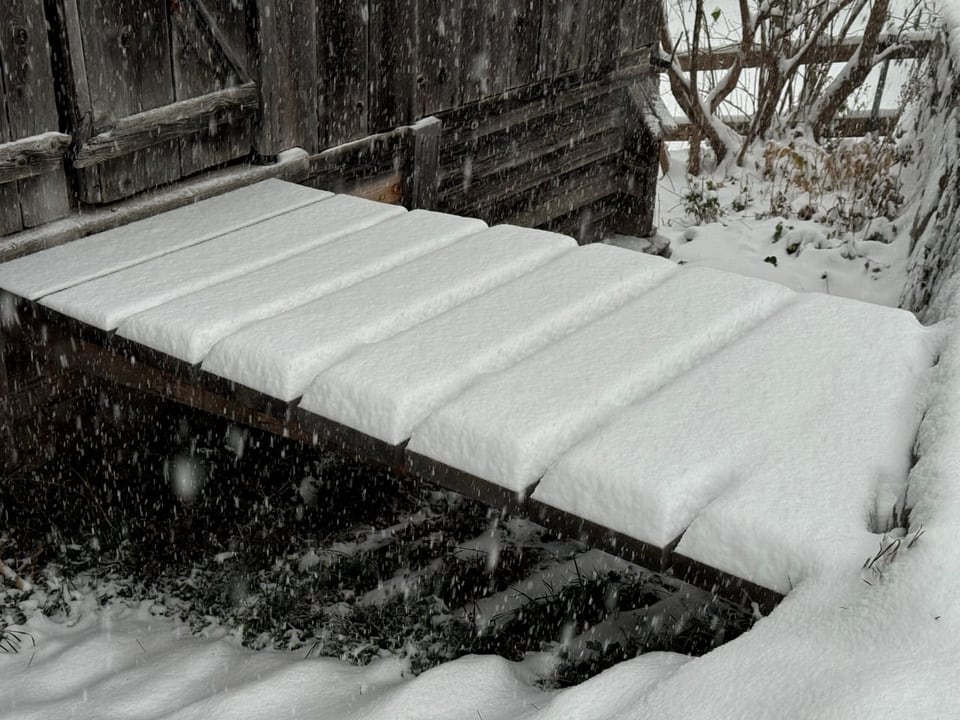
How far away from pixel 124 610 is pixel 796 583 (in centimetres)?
214

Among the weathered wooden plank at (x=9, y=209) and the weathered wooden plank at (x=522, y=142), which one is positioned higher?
the weathered wooden plank at (x=9, y=209)

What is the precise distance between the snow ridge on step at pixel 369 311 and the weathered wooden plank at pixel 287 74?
3.32ft

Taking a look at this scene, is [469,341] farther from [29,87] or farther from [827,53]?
[827,53]

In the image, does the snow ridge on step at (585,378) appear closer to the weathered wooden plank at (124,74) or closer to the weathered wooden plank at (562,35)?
the weathered wooden plank at (124,74)

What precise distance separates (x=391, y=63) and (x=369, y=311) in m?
1.95

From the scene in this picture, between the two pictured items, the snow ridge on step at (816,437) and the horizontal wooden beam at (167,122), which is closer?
the snow ridge on step at (816,437)

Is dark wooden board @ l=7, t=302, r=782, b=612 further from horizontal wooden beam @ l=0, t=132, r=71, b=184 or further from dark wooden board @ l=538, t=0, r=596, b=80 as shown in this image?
dark wooden board @ l=538, t=0, r=596, b=80

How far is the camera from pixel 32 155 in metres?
3.05

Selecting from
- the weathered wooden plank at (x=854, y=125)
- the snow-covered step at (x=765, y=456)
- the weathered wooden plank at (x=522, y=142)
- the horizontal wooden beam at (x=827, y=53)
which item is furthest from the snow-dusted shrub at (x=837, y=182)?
the snow-covered step at (x=765, y=456)

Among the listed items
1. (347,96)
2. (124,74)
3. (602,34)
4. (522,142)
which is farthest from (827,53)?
(124,74)

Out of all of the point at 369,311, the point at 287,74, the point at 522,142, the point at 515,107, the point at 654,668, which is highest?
the point at 287,74

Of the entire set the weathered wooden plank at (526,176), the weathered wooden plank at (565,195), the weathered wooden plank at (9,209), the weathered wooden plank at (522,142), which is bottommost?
the weathered wooden plank at (565,195)

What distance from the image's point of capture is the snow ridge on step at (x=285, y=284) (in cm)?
263

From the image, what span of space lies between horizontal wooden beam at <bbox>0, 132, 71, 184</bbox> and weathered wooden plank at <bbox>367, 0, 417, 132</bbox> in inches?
58.2
